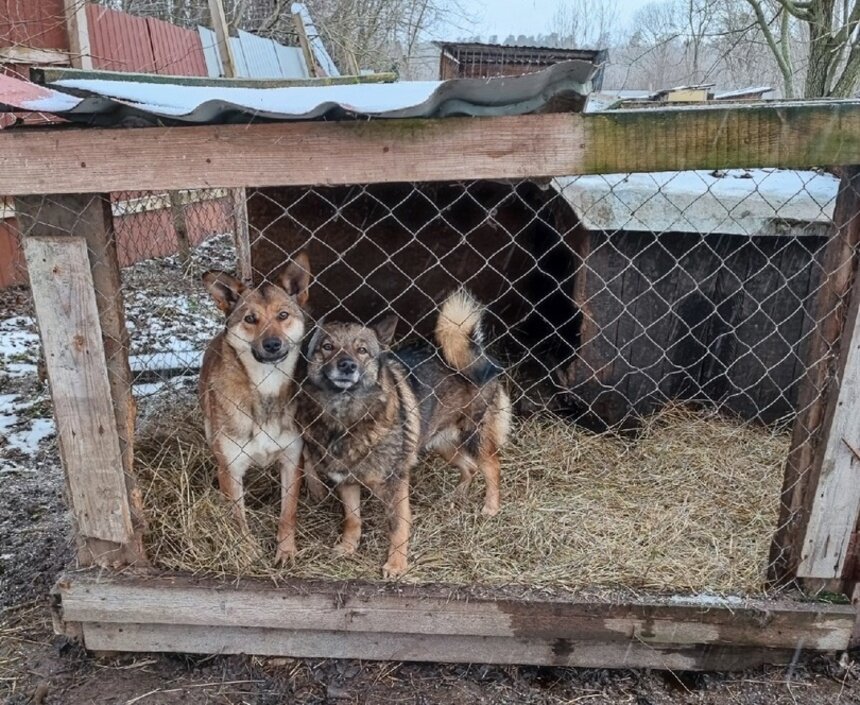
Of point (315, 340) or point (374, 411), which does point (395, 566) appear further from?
point (315, 340)

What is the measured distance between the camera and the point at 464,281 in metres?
4.83

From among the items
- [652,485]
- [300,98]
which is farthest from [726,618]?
[300,98]

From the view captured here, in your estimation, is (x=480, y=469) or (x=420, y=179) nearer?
(x=420, y=179)

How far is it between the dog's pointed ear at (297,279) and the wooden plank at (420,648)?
1500mm

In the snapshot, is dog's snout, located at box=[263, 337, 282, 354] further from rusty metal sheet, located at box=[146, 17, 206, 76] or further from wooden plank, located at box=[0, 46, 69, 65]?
rusty metal sheet, located at box=[146, 17, 206, 76]

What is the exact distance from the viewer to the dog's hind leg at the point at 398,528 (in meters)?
2.91

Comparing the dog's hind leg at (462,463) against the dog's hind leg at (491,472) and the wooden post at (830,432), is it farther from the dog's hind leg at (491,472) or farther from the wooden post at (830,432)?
the wooden post at (830,432)

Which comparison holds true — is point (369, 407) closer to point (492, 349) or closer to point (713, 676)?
point (713, 676)

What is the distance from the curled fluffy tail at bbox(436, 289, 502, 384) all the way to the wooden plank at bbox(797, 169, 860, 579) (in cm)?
167

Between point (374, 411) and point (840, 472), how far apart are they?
188cm

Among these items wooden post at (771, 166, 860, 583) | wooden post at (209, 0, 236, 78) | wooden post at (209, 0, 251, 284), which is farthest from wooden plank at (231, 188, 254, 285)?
wooden post at (771, 166, 860, 583)

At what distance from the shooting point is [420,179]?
82.8 inches

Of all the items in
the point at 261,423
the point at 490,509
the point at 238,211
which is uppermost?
the point at 238,211

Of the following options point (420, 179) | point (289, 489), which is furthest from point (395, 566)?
point (420, 179)
